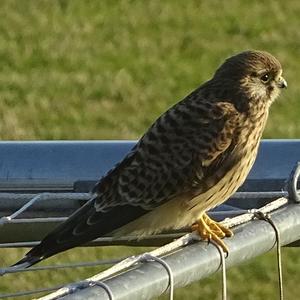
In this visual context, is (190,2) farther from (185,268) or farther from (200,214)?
(185,268)

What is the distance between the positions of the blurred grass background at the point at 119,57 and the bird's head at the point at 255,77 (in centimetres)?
261

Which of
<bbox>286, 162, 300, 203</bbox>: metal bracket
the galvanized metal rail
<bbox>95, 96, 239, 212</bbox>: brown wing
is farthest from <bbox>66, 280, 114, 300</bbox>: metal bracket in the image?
<bbox>95, 96, 239, 212</bbox>: brown wing

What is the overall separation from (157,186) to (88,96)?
17.8ft

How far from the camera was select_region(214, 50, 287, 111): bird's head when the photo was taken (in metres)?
4.57

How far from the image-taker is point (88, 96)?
9617mm

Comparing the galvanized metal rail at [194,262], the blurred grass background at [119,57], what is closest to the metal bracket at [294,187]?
the galvanized metal rail at [194,262]

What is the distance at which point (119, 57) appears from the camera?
10492 mm

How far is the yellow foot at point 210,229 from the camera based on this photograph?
136 inches

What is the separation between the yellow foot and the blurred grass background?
9.82 feet

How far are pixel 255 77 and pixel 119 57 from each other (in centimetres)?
593

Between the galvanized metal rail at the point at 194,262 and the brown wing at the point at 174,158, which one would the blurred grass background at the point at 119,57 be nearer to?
the brown wing at the point at 174,158

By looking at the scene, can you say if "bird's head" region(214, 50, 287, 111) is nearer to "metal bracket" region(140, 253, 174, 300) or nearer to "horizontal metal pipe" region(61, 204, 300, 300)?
"horizontal metal pipe" region(61, 204, 300, 300)

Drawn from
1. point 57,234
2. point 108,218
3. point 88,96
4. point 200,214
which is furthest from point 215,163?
point 88,96

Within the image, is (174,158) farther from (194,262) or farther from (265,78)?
(194,262)
